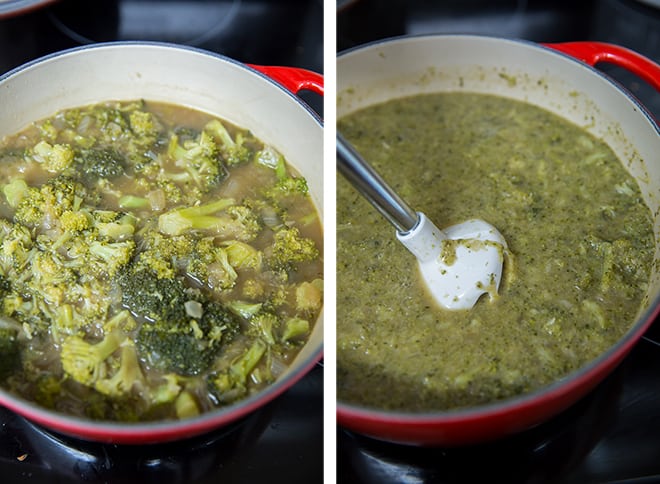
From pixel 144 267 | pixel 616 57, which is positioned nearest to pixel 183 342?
pixel 144 267

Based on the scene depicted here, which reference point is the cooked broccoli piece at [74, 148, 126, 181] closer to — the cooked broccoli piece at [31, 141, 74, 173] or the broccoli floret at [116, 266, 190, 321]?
the cooked broccoli piece at [31, 141, 74, 173]

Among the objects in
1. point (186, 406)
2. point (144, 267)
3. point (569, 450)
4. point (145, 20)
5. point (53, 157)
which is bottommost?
point (569, 450)

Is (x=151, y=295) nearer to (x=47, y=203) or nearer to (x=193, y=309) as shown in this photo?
(x=193, y=309)

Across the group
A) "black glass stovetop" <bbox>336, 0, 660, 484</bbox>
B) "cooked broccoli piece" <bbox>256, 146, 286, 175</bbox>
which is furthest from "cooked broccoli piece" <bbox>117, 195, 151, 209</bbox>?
"black glass stovetop" <bbox>336, 0, 660, 484</bbox>

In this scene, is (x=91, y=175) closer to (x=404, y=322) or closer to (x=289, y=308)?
(x=289, y=308)

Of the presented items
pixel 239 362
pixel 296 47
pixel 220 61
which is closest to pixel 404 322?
pixel 239 362

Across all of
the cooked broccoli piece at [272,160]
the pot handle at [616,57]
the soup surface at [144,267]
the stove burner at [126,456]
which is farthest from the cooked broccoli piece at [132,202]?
the pot handle at [616,57]
